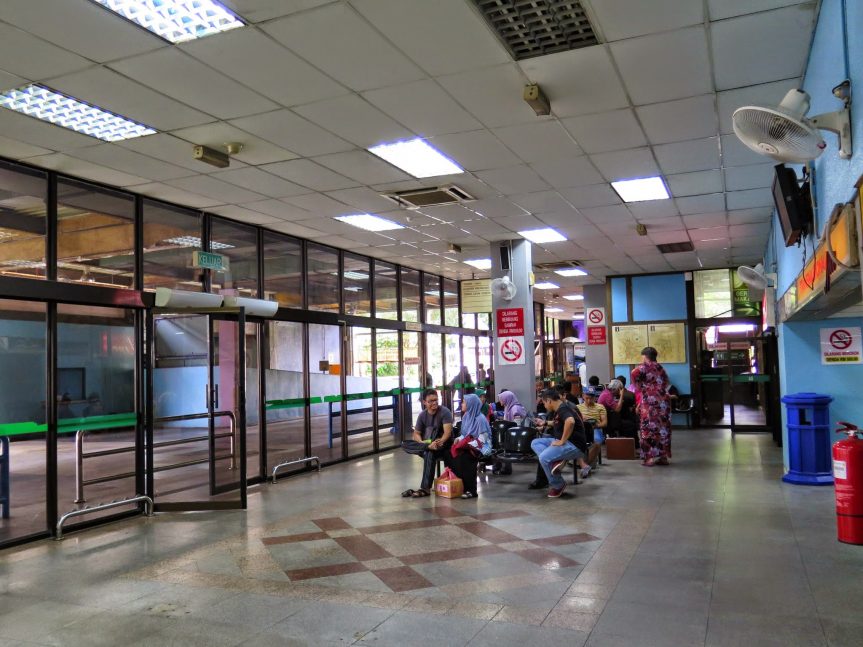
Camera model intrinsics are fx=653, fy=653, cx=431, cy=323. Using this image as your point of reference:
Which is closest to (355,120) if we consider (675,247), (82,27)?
(82,27)

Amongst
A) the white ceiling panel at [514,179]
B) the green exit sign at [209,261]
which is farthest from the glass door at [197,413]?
the white ceiling panel at [514,179]

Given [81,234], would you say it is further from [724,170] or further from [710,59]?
[724,170]

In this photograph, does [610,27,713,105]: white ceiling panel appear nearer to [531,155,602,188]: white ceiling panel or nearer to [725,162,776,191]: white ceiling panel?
[531,155,602,188]: white ceiling panel

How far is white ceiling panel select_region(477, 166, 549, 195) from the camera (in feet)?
21.2

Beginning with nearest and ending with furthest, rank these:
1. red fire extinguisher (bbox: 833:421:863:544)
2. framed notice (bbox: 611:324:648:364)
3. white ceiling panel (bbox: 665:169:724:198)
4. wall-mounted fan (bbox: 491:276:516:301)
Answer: red fire extinguisher (bbox: 833:421:863:544) → white ceiling panel (bbox: 665:169:724:198) → wall-mounted fan (bbox: 491:276:516:301) → framed notice (bbox: 611:324:648:364)

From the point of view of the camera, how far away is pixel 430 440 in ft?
23.0

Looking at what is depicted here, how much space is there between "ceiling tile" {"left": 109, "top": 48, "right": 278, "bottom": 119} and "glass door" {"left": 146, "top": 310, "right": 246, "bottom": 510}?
2.45 metres

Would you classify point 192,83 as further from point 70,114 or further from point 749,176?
point 749,176

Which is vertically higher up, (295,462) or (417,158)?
(417,158)

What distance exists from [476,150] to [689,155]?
2.02 meters

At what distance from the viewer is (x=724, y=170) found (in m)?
6.56

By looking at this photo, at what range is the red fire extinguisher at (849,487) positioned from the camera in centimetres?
418

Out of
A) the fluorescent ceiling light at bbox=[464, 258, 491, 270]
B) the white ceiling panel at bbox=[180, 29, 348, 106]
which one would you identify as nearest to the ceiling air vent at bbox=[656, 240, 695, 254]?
the fluorescent ceiling light at bbox=[464, 258, 491, 270]

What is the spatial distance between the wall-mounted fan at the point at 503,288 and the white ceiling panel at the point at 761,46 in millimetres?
5025
